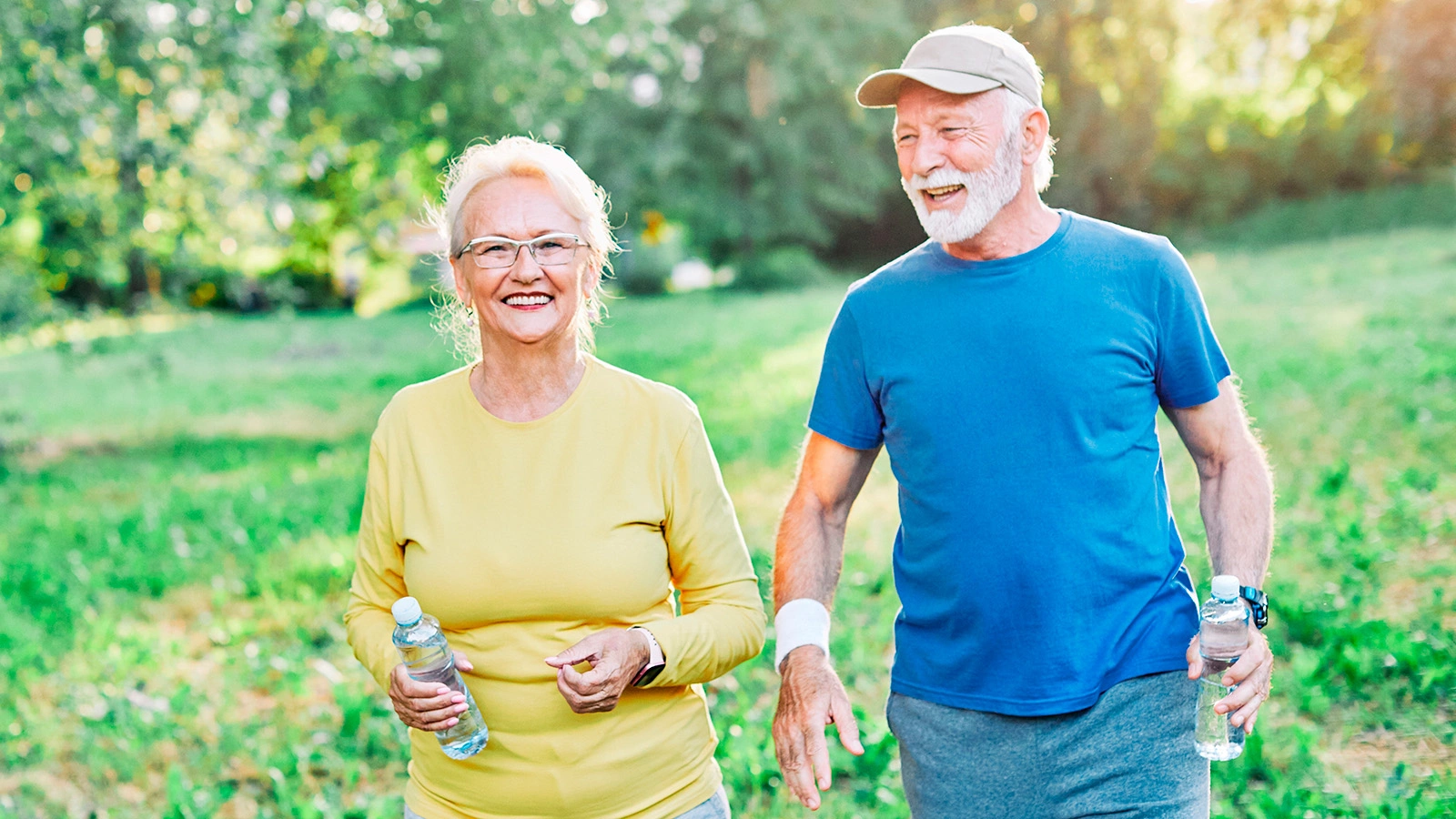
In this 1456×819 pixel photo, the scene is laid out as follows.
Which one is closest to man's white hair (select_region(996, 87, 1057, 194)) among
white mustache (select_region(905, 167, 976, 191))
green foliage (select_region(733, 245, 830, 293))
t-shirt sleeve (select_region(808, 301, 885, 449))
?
white mustache (select_region(905, 167, 976, 191))

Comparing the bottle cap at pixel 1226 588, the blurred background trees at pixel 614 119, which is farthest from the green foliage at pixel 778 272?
the bottle cap at pixel 1226 588

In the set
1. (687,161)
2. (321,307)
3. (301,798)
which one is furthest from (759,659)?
(321,307)

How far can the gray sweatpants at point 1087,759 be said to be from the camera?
102 inches

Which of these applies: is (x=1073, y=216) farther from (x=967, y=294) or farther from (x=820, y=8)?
(x=820, y=8)

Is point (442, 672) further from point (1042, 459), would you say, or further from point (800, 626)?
point (1042, 459)

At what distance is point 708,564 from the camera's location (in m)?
2.66

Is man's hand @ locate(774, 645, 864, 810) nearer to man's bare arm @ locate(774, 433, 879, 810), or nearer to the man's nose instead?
man's bare arm @ locate(774, 433, 879, 810)

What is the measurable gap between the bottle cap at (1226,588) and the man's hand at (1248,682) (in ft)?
0.30

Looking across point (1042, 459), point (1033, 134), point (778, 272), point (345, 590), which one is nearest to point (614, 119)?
point (778, 272)

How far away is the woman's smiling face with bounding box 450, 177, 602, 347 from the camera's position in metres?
2.61

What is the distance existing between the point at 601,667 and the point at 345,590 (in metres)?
5.35

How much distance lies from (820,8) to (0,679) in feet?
93.6

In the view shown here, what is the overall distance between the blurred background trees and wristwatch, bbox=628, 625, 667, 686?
1.23m

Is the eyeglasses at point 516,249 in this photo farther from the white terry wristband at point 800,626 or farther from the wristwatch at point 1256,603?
the wristwatch at point 1256,603
